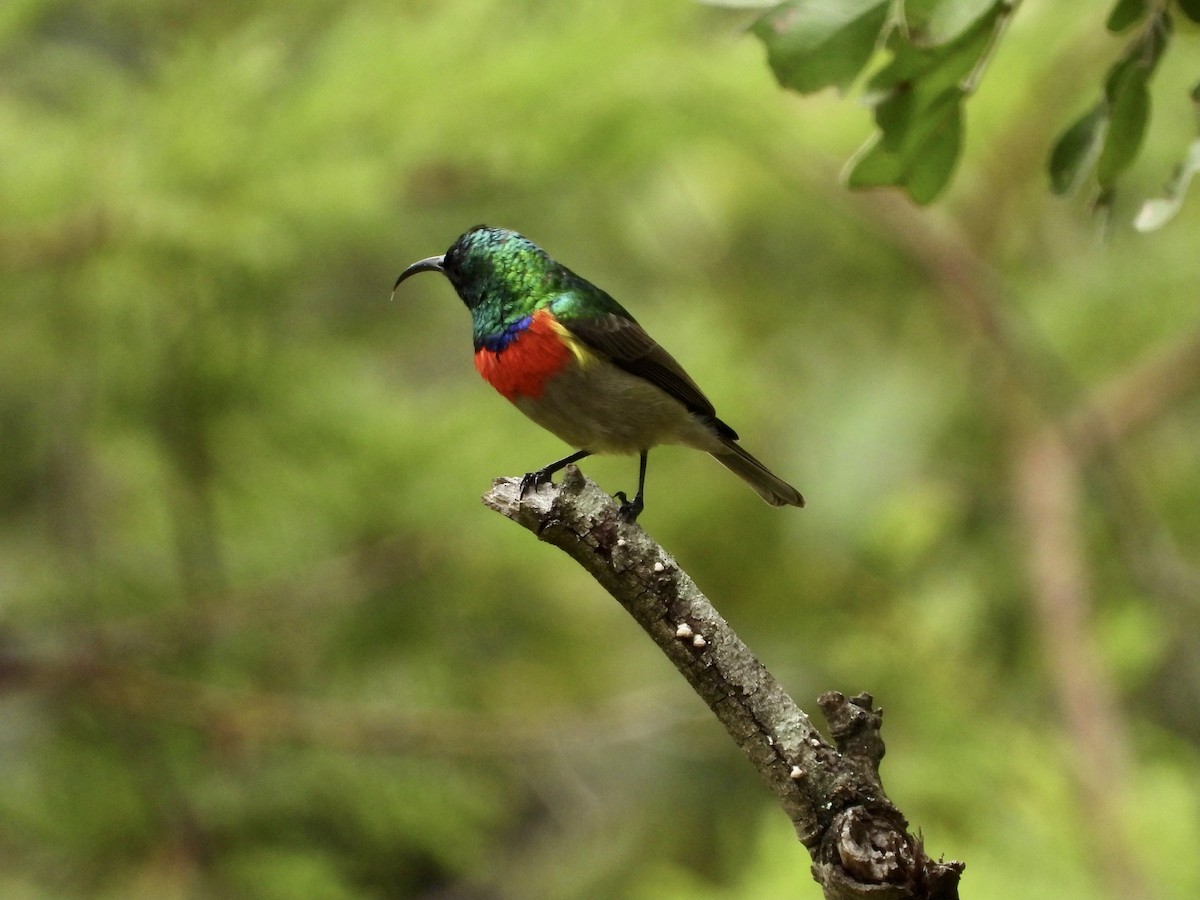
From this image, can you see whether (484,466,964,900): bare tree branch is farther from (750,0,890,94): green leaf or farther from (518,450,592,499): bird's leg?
(750,0,890,94): green leaf

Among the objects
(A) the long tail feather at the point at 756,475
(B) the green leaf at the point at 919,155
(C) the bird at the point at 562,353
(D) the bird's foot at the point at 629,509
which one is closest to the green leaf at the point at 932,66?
(B) the green leaf at the point at 919,155

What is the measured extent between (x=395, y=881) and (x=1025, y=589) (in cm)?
299

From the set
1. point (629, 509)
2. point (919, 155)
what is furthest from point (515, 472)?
point (919, 155)

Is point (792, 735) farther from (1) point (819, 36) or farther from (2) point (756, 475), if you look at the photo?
(2) point (756, 475)

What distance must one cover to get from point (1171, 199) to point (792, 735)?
0.67 m

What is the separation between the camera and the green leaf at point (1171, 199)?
4.28 feet

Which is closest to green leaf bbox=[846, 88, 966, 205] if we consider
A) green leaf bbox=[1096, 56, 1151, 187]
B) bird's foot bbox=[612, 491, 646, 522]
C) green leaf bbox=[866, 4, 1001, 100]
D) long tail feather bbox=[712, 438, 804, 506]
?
green leaf bbox=[866, 4, 1001, 100]

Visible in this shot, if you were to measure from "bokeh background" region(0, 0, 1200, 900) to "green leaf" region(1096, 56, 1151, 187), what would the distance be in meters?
3.01

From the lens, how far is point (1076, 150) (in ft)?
4.84

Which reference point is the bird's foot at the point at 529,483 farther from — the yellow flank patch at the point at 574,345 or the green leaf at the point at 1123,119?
the green leaf at the point at 1123,119

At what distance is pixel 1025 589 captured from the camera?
5660 mm

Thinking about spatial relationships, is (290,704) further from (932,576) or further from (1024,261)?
(1024,261)

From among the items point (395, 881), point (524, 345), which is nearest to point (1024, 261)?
point (395, 881)

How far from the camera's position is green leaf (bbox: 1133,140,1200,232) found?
130 cm
